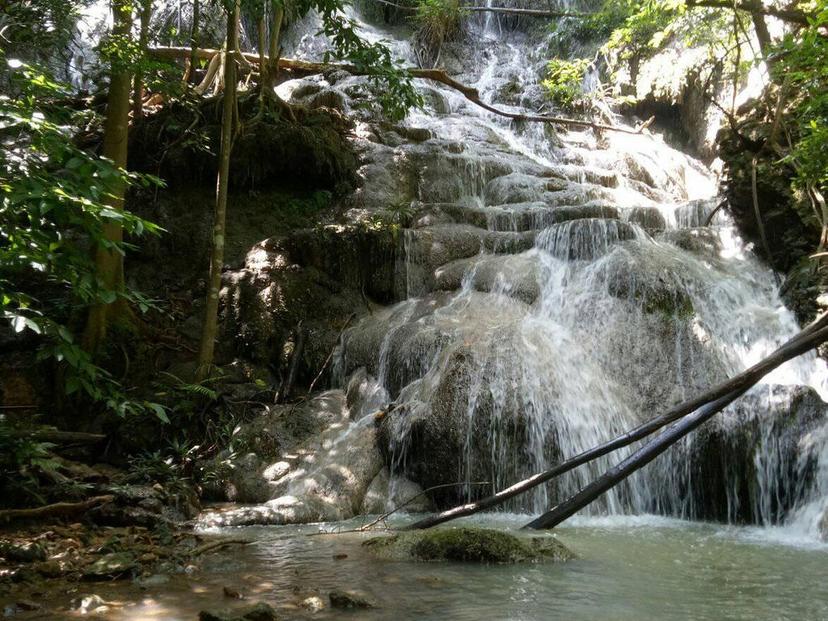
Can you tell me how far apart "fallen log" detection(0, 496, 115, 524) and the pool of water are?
1266 millimetres

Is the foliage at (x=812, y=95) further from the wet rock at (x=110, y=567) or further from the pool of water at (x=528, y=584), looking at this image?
the wet rock at (x=110, y=567)

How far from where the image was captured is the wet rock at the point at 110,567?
3430 millimetres

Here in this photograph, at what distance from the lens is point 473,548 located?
12.7ft

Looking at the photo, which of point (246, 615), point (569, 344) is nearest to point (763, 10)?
point (569, 344)

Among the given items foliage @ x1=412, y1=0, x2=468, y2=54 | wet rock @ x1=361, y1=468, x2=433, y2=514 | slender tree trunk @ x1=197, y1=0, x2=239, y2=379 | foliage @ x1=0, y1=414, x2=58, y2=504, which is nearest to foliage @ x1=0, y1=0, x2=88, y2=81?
slender tree trunk @ x1=197, y1=0, x2=239, y2=379

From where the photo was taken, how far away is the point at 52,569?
3.50m

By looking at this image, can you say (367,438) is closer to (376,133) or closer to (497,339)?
(497,339)

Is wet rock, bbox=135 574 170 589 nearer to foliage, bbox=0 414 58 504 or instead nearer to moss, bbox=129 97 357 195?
foliage, bbox=0 414 58 504

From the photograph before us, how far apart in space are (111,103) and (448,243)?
17.1ft

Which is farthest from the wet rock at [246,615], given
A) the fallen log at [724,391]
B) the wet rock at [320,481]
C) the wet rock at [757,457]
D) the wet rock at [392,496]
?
the wet rock at [757,457]

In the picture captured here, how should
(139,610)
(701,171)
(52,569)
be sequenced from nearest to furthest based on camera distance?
1. (139,610)
2. (52,569)
3. (701,171)

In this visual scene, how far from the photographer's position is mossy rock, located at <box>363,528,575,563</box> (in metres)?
3.84

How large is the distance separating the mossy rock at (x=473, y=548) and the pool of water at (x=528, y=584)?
118 millimetres

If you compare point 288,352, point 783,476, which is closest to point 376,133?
point 288,352
